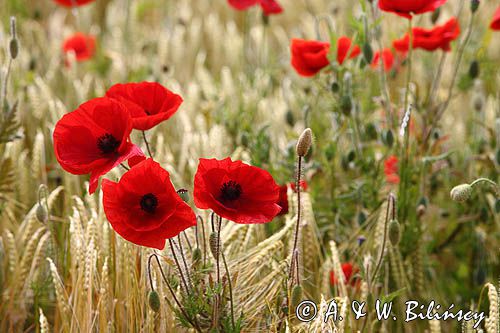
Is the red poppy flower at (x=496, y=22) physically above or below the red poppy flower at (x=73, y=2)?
below

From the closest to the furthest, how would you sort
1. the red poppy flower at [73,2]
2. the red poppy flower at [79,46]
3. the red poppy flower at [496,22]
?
the red poppy flower at [496,22]
the red poppy flower at [73,2]
the red poppy flower at [79,46]

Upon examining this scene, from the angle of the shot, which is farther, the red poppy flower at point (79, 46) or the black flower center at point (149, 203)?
the red poppy flower at point (79, 46)

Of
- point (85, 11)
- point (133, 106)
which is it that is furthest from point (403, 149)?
point (85, 11)

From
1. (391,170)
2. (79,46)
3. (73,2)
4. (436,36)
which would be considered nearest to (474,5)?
(436,36)

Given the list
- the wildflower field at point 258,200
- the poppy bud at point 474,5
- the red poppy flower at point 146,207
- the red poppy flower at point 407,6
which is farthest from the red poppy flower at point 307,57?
the red poppy flower at point 146,207

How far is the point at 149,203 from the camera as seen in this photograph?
0.92 meters

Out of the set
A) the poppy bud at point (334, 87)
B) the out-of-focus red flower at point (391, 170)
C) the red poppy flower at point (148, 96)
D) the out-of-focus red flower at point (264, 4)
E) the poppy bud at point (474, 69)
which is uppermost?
the out-of-focus red flower at point (264, 4)

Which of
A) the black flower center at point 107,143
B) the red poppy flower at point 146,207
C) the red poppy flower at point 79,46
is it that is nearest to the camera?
the red poppy flower at point 146,207

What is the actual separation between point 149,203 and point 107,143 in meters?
0.12

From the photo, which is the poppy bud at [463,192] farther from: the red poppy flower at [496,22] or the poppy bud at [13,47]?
the poppy bud at [13,47]

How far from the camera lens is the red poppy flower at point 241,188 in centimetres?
94

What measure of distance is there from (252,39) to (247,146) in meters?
1.13

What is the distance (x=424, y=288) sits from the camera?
140 cm

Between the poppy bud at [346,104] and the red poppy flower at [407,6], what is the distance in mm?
170
